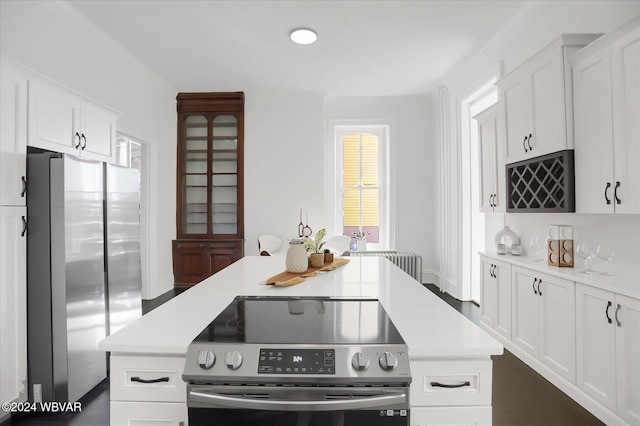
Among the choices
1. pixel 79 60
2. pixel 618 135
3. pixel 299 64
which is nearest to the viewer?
pixel 618 135

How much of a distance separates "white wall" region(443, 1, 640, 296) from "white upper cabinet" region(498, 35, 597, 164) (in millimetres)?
326

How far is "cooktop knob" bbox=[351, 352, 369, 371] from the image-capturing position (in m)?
0.98

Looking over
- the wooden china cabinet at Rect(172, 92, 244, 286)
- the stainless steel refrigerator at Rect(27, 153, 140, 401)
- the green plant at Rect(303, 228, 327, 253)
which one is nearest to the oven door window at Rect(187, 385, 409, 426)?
the green plant at Rect(303, 228, 327, 253)

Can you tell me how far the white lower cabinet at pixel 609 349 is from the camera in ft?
6.02

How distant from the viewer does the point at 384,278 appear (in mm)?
2055

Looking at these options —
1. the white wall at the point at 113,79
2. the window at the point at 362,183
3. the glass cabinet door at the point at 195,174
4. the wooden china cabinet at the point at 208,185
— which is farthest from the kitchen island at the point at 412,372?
the window at the point at 362,183

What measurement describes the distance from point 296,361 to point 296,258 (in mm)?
1112

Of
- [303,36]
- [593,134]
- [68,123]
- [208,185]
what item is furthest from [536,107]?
[208,185]

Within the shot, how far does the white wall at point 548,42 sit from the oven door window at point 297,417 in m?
2.22

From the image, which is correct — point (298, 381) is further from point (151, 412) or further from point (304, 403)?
point (151, 412)

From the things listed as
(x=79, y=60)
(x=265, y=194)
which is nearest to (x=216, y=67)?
(x=79, y=60)

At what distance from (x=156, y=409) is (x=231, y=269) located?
136 cm

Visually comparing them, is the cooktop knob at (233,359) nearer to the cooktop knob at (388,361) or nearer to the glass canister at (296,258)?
the cooktop knob at (388,361)

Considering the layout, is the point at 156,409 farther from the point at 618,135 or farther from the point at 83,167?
the point at 618,135
